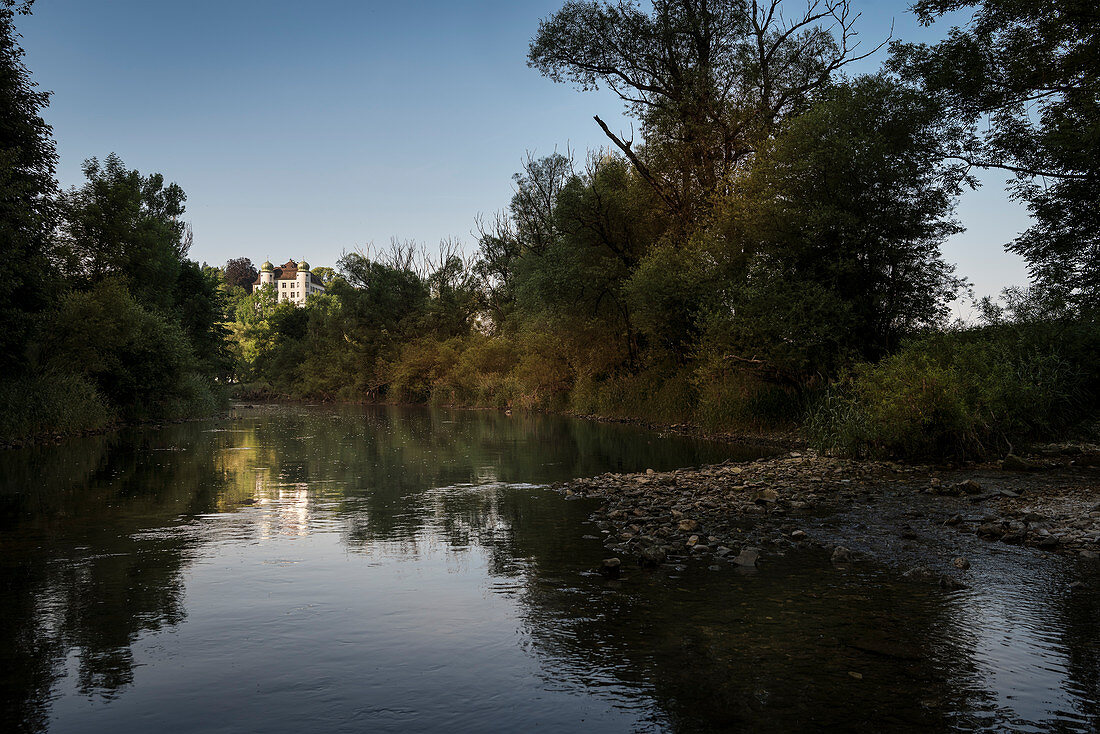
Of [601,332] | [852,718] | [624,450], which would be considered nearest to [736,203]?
[624,450]

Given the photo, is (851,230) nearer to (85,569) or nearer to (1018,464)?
(1018,464)

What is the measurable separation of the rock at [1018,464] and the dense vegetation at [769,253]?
98 cm

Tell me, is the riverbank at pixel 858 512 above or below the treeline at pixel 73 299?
below

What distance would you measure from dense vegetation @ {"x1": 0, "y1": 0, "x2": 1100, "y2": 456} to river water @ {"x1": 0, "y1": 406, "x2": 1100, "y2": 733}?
9.93 metres

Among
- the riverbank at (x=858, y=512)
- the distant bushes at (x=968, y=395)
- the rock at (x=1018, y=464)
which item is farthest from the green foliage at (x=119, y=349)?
the rock at (x=1018, y=464)

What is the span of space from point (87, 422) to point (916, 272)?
32.9 metres

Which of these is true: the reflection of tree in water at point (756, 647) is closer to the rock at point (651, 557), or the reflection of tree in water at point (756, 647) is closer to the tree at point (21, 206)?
the rock at point (651, 557)

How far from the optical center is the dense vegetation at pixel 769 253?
1866 centimetres

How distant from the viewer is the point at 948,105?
24328 mm

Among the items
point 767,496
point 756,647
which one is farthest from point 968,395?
point 756,647

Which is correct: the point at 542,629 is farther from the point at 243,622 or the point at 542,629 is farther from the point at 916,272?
the point at 916,272

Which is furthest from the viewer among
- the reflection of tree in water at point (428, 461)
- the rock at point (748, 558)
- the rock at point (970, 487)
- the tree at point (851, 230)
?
the tree at point (851, 230)

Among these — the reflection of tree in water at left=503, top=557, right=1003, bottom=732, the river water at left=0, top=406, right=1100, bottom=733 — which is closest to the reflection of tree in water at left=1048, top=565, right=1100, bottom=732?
the river water at left=0, top=406, right=1100, bottom=733

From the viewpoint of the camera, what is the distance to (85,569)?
28.2ft
